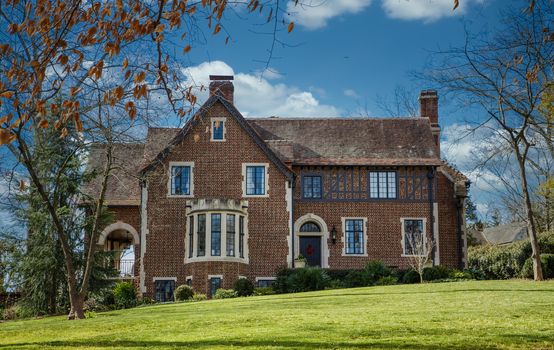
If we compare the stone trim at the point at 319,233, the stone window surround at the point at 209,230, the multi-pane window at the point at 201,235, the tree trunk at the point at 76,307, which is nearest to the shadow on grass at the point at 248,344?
the tree trunk at the point at 76,307

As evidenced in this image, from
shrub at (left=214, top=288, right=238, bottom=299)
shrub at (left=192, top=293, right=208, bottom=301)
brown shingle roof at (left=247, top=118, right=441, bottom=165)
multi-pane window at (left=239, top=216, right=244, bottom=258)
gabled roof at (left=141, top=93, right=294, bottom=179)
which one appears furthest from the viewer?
brown shingle roof at (left=247, top=118, right=441, bottom=165)

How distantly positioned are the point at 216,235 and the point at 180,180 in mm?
3521

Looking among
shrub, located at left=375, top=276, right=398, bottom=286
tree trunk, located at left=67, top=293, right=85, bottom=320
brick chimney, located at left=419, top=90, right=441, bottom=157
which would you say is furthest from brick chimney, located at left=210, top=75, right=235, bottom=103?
tree trunk, located at left=67, top=293, right=85, bottom=320

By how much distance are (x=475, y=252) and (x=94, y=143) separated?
25.5m

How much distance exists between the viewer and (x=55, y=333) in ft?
48.1

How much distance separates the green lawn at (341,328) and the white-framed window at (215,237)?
1286cm

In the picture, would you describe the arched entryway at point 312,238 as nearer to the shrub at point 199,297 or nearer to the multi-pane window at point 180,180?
the multi-pane window at point 180,180

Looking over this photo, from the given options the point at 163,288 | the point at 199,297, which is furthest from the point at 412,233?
the point at 163,288

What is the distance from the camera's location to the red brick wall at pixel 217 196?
3241cm

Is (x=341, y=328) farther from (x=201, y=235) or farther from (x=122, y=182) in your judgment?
(x=122, y=182)

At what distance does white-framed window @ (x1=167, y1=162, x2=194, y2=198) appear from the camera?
33.2 m

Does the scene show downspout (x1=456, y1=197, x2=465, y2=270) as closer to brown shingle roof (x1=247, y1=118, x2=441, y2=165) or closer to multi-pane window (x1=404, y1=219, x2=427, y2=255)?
multi-pane window (x1=404, y1=219, x2=427, y2=255)

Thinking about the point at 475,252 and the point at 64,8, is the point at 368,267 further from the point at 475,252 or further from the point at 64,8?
the point at 64,8

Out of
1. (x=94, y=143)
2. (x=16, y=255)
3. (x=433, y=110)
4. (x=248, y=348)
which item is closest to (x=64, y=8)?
(x=248, y=348)
